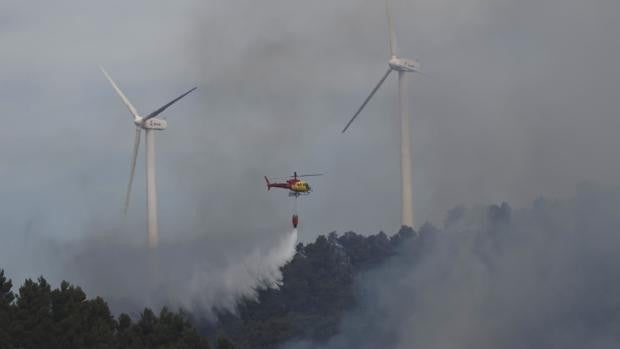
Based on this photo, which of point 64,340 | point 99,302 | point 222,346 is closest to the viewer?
point 222,346

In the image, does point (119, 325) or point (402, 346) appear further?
point (402, 346)

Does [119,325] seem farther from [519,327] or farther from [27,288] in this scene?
[519,327]

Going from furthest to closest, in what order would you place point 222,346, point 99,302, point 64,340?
1. point 99,302
2. point 64,340
3. point 222,346

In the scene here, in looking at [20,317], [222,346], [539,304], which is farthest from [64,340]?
[539,304]

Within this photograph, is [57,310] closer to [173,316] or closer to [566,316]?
[173,316]

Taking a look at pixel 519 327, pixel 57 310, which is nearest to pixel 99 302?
pixel 57 310

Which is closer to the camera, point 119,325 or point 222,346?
point 222,346
